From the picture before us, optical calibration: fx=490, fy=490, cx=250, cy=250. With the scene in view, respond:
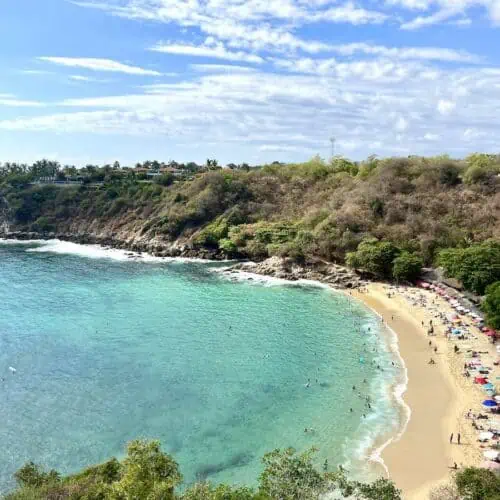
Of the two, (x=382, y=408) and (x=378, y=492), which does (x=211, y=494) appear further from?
(x=382, y=408)

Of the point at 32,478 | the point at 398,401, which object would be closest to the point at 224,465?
the point at 32,478

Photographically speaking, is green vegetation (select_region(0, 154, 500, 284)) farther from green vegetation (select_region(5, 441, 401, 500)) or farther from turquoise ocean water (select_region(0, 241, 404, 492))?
green vegetation (select_region(5, 441, 401, 500))

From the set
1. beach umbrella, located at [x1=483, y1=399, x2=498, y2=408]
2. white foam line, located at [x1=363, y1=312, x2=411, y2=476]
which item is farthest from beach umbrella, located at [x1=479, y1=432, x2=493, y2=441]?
white foam line, located at [x1=363, y1=312, x2=411, y2=476]

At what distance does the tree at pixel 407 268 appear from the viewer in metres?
66.9

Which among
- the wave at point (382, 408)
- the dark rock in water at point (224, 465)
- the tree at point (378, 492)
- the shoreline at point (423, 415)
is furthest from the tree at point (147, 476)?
the shoreline at point (423, 415)

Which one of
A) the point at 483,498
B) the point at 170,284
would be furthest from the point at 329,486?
the point at 170,284

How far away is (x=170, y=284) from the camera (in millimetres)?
72250

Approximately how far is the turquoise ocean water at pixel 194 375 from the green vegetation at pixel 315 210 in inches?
521

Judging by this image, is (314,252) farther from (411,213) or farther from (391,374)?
(391,374)

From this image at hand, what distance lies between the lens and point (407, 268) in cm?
6681

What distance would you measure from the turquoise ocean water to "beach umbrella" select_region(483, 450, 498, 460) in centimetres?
588

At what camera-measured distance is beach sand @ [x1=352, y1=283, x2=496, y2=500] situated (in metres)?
28.5

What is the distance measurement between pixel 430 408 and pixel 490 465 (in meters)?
7.29

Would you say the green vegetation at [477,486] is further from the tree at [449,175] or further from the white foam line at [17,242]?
the white foam line at [17,242]
